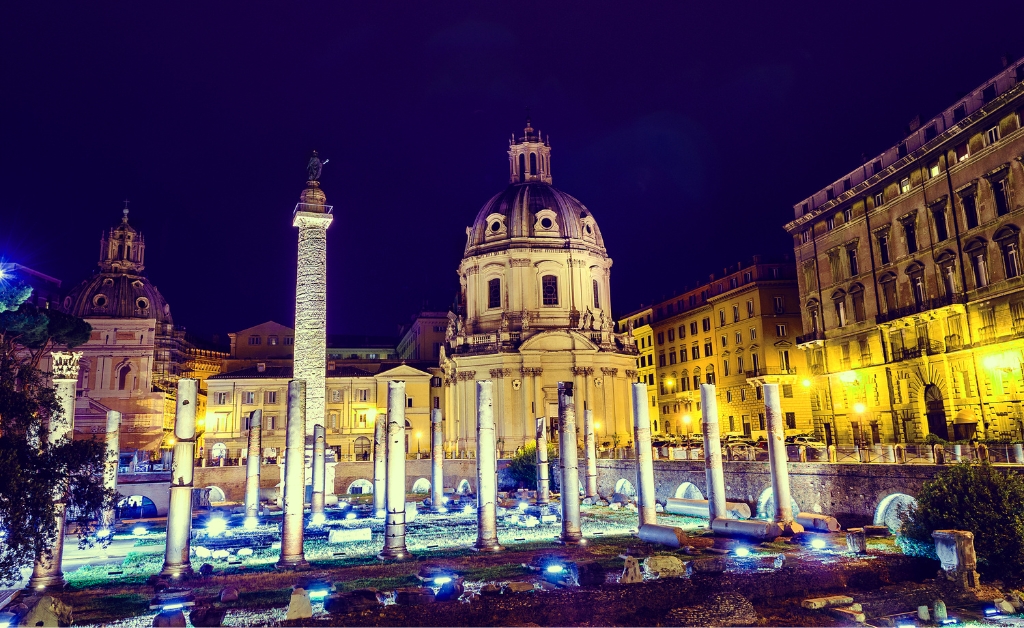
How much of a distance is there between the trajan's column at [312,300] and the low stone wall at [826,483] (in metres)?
20.5

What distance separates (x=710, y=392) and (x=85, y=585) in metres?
22.0

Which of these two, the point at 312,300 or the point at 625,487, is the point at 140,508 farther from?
the point at 625,487

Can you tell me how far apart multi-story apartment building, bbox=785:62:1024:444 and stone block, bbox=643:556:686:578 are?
2215 centimetres

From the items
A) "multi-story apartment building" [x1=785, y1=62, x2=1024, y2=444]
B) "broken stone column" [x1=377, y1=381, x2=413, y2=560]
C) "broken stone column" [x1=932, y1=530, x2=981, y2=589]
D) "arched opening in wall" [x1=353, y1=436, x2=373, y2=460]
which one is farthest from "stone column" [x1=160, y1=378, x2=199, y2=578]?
"arched opening in wall" [x1=353, y1=436, x2=373, y2=460]

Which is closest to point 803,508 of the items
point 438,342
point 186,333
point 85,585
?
point 85,585

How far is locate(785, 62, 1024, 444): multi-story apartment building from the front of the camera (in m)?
34.0

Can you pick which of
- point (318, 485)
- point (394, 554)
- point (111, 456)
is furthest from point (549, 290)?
point (394, 554)

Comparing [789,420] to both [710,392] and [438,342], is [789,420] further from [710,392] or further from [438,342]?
[438,342]

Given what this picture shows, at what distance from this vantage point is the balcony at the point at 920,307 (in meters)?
36.8

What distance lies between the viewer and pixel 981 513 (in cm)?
1966

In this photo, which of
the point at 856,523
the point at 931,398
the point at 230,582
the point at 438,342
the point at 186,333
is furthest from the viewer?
the point at 186,333

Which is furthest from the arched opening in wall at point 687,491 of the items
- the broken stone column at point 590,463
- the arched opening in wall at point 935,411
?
the arched opening in wall at point 935,411

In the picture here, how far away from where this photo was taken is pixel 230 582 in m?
20.2

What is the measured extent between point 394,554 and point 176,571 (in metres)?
6.15
